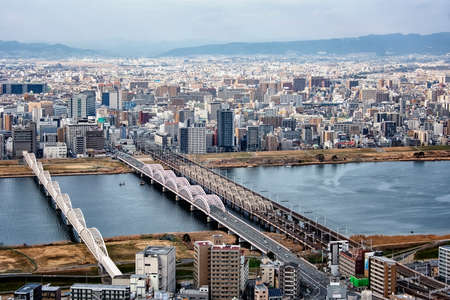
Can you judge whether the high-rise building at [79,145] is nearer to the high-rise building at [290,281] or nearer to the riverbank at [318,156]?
the riverbank at [318,156]

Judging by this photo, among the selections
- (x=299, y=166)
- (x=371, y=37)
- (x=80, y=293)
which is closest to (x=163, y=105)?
(x=299, y=166)

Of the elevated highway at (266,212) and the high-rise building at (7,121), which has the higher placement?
the high-rise building at (7,121)

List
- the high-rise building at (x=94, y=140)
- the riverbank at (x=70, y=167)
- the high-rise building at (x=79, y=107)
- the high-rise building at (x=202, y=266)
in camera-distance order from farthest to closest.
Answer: the high-rise building at (x=79, y=107)
the high-rise building at (x=94, y=140)
the riverbank at (x=70, y=167)
the high-rise building at (x=202, y=266)

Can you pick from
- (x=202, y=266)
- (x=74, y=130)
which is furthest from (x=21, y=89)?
(x=202, y=266)

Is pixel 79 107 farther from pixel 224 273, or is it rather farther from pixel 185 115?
pixel 224 273

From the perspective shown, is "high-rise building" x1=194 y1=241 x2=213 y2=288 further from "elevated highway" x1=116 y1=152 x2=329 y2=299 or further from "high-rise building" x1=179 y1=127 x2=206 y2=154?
"high-rise building" x1=179 y1=127 x2=206 y2=154

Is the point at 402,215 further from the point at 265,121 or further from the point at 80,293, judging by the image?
the point at 265,121

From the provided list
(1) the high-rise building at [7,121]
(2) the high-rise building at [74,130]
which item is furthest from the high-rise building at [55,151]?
(1) the high-rise building at [7,121]
